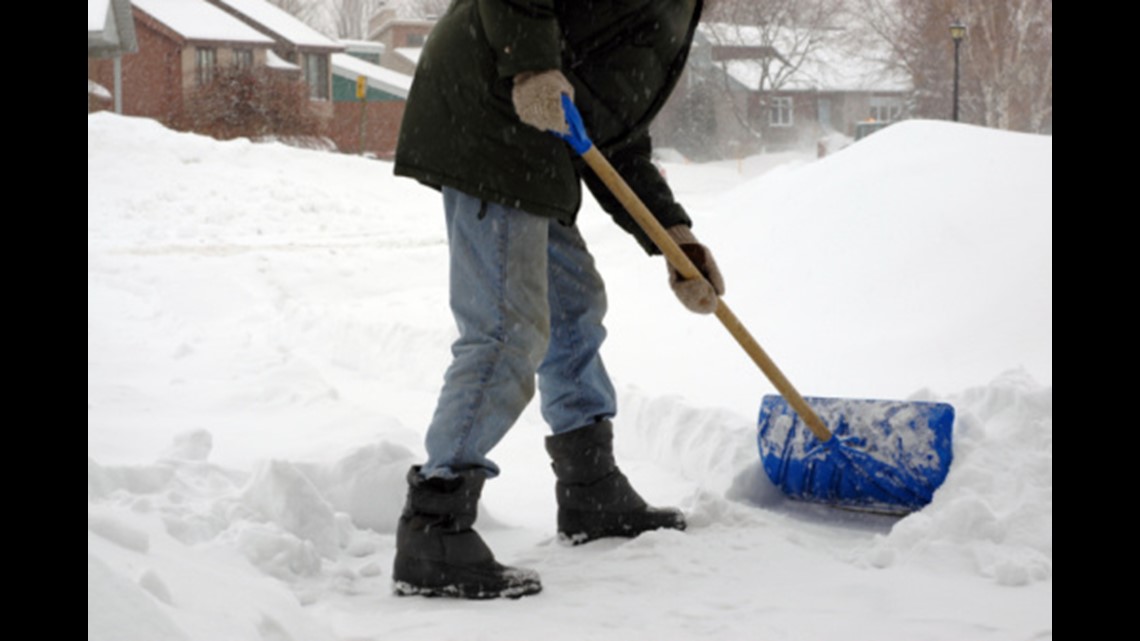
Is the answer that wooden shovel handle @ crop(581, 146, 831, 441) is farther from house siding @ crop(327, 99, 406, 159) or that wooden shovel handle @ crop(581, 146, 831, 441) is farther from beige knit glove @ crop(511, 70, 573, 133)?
house siding @ crop(327, 99, 406, 159)

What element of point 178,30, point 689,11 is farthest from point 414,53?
point 689,11

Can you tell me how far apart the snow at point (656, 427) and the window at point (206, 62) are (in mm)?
21324

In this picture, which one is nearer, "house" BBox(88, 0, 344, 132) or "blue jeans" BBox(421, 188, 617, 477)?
"blue jeans" BBox(421, 188, 617, 477)

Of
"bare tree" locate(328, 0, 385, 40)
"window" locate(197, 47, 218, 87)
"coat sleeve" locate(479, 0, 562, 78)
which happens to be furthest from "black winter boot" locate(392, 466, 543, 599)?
"bare tree" locate(328, 0, 385, 40)

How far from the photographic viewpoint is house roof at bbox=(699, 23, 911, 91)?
146 feet

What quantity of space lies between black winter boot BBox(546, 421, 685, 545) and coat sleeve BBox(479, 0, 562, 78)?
985 millimetres

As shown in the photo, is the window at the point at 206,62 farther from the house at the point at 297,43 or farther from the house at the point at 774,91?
the house at the point at 774,91

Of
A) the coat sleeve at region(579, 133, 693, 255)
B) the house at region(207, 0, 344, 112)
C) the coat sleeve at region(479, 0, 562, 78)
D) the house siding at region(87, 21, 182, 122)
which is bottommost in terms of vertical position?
the coat sleeve at region(579, 133, 693, 255)

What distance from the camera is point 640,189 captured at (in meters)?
3.22

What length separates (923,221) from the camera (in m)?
6.23

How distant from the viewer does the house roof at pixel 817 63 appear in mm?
44625

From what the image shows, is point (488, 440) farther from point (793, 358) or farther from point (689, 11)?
point (793, 358)

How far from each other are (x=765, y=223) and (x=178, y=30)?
25.9m

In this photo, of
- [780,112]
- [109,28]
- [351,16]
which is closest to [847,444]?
[109,28]
